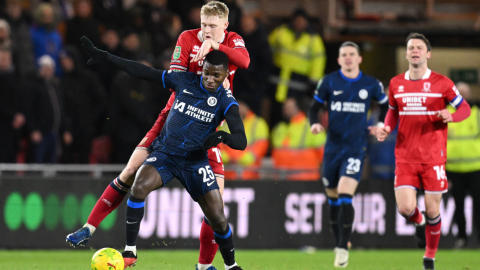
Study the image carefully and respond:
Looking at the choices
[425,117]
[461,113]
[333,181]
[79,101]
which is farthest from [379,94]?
[79,101]

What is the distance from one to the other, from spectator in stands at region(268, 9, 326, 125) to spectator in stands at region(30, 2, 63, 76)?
417cm

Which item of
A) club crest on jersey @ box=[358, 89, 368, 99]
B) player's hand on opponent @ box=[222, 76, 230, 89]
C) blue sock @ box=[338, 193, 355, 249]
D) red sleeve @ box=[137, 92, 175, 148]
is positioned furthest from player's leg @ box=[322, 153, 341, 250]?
red sleeve @ box=[137, 92, 175, 148]

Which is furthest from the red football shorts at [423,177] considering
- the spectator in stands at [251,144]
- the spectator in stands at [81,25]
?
the spectator in stands at [81,25]

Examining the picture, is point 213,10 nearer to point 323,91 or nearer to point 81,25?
point 323,91

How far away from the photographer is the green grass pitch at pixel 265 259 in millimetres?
8773

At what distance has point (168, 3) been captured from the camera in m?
14.6

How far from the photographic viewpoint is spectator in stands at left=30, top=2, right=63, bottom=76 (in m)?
12.2

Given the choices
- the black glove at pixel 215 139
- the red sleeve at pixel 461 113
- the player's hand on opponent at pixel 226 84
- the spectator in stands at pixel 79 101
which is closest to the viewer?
the black glove at pixel 215 139

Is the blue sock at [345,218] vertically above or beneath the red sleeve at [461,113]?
beneath

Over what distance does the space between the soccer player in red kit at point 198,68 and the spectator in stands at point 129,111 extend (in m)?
4.79

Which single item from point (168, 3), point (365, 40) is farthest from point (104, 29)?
point (365, 40)

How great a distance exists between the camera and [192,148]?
6.57m

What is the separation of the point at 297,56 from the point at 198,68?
7.07 metres

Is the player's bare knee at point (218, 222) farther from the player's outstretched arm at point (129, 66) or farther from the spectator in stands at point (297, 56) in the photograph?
the spectator in stands at point (297, 56)
